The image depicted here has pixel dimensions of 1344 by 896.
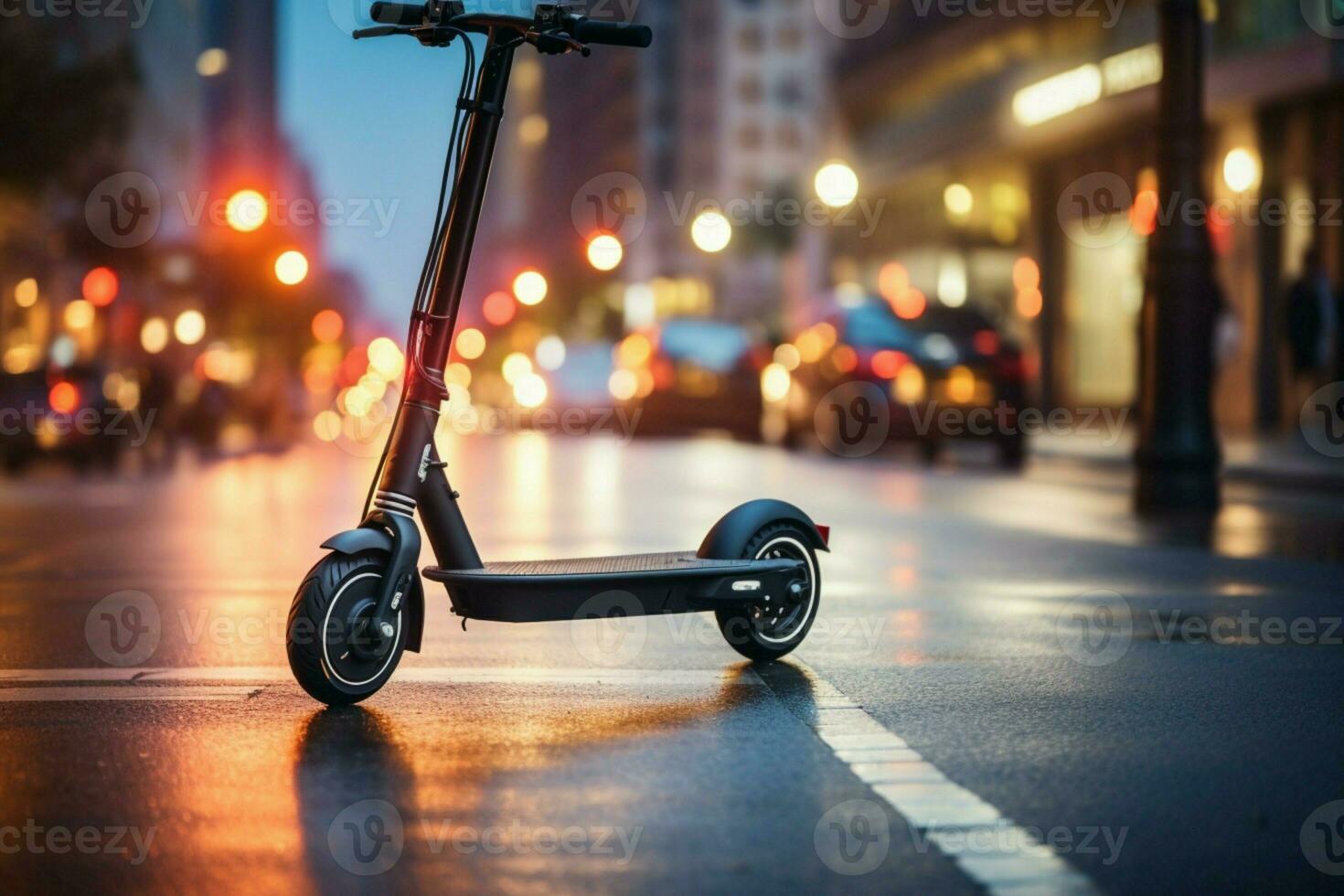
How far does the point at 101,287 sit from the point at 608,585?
28614mm

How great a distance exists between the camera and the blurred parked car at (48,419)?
25.5m

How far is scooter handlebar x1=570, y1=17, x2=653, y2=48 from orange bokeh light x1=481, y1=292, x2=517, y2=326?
68.3 ft

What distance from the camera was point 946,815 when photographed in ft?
15.4

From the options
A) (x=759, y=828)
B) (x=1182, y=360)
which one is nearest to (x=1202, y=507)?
(x=1182, y=360)

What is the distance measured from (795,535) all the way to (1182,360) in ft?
31.9

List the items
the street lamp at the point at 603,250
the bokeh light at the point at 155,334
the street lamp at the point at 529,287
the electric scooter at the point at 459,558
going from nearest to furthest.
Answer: the electric scooter at the point at 459,558 < the street lamp at the point at 603,250 < the street lamp at the point at 529,287 < the bokeh light at the point at 155,334

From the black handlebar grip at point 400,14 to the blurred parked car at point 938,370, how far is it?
52.3 ft

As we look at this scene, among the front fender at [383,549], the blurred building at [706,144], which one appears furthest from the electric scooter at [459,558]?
the blurred building at [706,144]

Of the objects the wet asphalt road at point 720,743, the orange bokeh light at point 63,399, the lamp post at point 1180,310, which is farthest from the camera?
the orange bokeh light at point 63,399

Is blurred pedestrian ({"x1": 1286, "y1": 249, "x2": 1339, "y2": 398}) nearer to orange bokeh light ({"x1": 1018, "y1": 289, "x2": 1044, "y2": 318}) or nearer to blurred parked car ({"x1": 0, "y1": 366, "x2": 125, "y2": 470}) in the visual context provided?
blurred parked car ({"x1": 0, "y1": 366, "x2": 125, "y2": 470})

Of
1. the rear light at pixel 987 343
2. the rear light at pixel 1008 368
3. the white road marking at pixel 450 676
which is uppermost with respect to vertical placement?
the rear light at pixel 987 343

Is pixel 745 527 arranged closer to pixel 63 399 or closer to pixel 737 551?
pixel 737 551

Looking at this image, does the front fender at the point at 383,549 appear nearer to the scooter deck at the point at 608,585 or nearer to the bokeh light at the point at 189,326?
the scooter deck at the point at 608,585

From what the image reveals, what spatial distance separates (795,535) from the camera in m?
7.14
